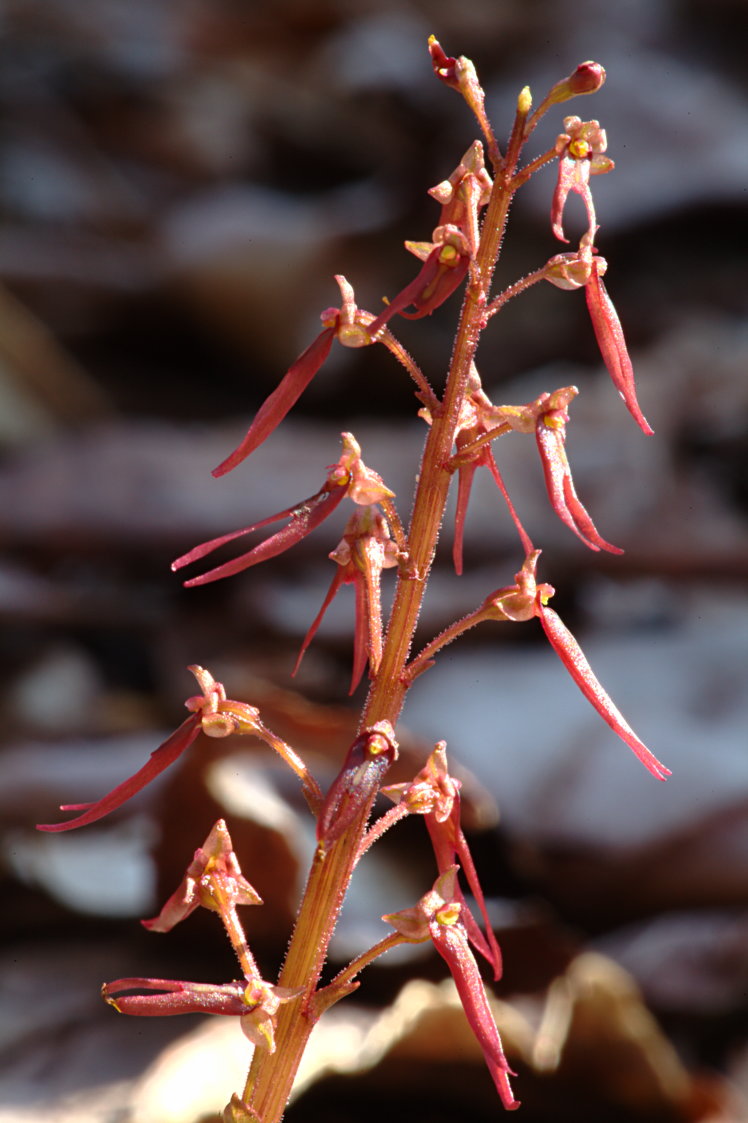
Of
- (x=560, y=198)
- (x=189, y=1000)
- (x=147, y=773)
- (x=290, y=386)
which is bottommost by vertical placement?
(x=189, y=1000)

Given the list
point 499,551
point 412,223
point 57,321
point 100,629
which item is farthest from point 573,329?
point 100,629

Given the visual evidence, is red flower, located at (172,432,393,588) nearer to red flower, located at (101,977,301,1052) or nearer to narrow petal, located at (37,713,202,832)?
narrow petal, located at (37,713,202,832)

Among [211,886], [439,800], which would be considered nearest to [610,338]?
[439,800]

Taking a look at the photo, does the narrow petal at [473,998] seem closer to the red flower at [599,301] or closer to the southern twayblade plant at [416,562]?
the southern twayblade plant at [416,562]

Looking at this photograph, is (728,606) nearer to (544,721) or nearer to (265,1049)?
(544,721)

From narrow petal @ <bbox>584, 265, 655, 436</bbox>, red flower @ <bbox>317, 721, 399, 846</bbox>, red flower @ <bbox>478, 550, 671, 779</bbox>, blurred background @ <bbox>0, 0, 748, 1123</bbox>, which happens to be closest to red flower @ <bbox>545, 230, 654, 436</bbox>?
narrow petal @ <bbox>584, 265, 655, 436</bbox>

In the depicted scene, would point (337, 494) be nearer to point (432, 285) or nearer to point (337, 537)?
point (432, 285)

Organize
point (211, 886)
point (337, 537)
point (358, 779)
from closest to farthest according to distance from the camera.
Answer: point (358, 779), point (211, 886), point (337, 537)
